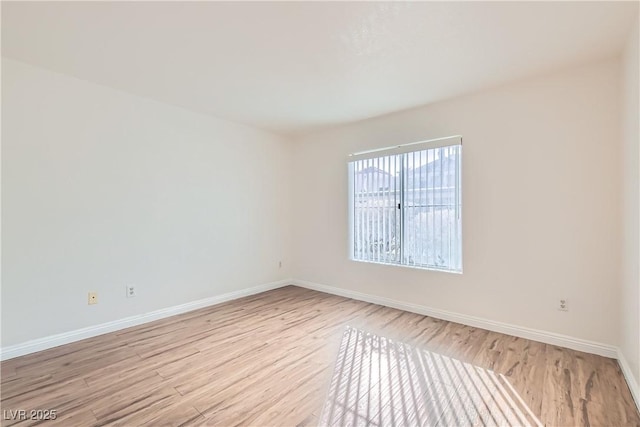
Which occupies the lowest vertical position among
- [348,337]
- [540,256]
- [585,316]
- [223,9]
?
[348,337]

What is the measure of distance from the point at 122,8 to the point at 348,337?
307 centimetres

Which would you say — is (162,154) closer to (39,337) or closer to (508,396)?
(39,337)

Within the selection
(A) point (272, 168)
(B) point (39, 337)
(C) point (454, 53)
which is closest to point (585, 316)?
(C) point (454, 53)

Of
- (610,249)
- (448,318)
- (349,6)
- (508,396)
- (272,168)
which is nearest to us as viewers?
(349,6)

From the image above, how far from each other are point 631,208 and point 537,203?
0.68 meters

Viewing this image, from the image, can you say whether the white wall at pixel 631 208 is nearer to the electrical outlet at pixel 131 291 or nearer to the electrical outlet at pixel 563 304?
the electrical outlet at pixel 563 304

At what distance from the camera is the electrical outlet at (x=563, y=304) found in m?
2.62

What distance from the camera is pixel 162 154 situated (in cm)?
343

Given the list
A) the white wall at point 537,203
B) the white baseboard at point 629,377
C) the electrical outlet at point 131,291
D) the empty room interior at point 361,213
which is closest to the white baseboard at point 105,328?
the empty room interior at point 361,213

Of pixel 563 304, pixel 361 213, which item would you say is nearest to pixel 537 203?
pixel 563 304

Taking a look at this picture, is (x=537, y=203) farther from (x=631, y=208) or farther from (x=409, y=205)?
(x=409, y=205)

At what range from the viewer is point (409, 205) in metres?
3.65

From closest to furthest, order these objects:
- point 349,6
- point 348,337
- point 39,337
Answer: point 349,6, point 39,337, point 348,337

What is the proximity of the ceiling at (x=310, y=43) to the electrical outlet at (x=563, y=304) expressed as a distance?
204 cm
